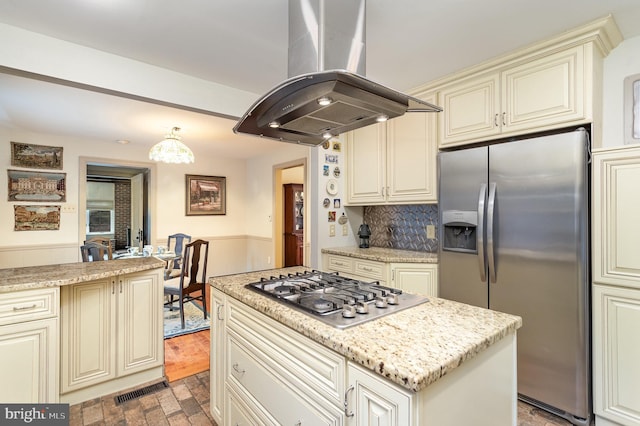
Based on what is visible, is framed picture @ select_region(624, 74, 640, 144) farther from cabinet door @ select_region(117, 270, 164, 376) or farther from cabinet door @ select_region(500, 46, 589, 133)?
cabinet door @ select_region(117, 270, 164, 376)

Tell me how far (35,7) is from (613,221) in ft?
11.0

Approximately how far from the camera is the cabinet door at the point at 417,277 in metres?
2.52

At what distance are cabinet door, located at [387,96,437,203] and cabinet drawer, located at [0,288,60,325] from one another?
8.42 ft

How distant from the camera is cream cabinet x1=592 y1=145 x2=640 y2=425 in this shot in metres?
1.68

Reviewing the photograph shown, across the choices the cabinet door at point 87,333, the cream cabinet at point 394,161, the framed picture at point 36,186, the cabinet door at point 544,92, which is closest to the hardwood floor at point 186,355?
the cabinet door at point 87,333

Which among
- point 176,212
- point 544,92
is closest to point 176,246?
point 176,212

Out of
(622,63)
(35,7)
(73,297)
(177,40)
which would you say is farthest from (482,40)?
(73,297)

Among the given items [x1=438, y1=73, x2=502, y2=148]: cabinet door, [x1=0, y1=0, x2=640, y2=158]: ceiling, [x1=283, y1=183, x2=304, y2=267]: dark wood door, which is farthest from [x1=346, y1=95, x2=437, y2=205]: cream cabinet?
[x1=283, y1=183, x2=304, y2=267]: dark wood door

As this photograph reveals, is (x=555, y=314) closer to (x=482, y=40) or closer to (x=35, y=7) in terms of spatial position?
(x=482, y=40)

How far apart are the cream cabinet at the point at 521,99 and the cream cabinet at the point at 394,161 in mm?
179

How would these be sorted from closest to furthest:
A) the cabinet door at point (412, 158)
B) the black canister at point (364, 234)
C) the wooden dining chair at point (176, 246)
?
the cabinet door at point (412, 158)
the black canister at point (364, 234)
the wooden dining chair at point (176, 246)

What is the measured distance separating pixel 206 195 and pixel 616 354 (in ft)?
18.4

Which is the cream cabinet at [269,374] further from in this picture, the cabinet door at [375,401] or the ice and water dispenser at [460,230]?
the ice and water dispenser at [460,230]

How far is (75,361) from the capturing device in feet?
6.82
